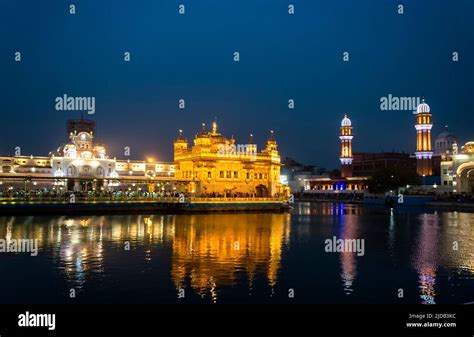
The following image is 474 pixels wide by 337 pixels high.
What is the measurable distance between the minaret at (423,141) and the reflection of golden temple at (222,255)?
81.6 meters

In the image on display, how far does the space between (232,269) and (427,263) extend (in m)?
8.78

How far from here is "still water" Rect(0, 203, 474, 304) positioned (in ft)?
53.7

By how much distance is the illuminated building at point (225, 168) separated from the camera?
215 ft

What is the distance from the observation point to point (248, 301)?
612 inches

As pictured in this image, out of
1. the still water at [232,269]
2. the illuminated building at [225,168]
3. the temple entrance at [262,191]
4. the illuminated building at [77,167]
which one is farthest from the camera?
the illuminated building at [77,167]

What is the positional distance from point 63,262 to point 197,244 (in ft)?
26.4

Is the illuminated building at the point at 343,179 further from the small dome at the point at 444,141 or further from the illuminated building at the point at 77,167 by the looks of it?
the illuminated building at the point at 77,167

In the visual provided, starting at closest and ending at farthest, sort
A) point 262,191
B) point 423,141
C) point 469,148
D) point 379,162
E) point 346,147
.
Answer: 1. point 262,191
2. point 469,148
3. point 423,141
4. point 379,162
5. point 346,147

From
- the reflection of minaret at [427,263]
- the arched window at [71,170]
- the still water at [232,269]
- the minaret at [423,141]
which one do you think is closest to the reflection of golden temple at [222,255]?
the still water at [232,269]

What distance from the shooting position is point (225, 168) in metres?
67.3

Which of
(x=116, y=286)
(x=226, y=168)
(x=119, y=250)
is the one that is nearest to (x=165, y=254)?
(x=119, y=250)

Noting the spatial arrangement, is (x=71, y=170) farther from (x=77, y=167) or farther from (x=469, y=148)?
(x=469, y=148)

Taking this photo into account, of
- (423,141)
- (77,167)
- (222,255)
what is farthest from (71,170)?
(423,141)

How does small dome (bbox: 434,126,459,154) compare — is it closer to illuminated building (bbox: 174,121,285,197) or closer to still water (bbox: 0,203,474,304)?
illuminated building (bbox: 174,121,285,197)
